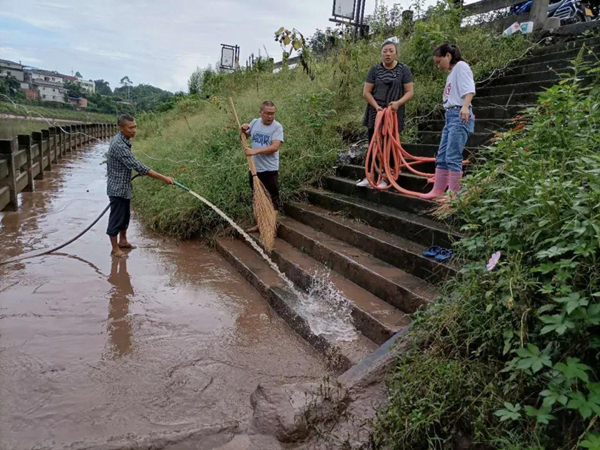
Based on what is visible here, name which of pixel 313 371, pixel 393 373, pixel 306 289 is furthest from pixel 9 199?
pixel 393 373

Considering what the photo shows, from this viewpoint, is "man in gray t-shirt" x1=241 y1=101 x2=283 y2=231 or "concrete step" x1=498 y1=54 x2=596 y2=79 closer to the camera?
"man in gray t-shirt" x1=241 y1=101 x2=283 y2=231

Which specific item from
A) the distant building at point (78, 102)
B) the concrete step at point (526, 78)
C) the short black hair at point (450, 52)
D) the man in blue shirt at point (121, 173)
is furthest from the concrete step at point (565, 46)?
the distant building at point (78, 102)

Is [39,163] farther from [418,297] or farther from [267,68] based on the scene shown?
[418,297]

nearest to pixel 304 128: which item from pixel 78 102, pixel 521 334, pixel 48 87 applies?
pixel 521 334

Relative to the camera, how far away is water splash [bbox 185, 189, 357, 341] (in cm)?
360

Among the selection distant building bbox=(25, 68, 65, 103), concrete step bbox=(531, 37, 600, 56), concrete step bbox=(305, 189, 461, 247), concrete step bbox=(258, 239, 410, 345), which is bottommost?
concrete step bbox=(258, 239, 410, 345)

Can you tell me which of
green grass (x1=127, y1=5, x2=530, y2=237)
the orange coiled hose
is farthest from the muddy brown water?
the orange coiled hose

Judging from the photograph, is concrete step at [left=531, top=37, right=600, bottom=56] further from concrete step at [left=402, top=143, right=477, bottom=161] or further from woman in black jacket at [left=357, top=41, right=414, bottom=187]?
woman in black jacket at [left=357, top=41, right=414, bottom=187]

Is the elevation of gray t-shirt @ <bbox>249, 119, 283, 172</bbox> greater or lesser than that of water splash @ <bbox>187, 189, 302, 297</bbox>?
greater

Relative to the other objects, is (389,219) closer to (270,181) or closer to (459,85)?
(459,85)

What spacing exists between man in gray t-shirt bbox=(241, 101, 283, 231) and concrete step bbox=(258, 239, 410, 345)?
100 cm

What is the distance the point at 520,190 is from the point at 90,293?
12.2 ft

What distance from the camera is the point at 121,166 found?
525 cm

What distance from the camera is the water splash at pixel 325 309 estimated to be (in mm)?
3602
